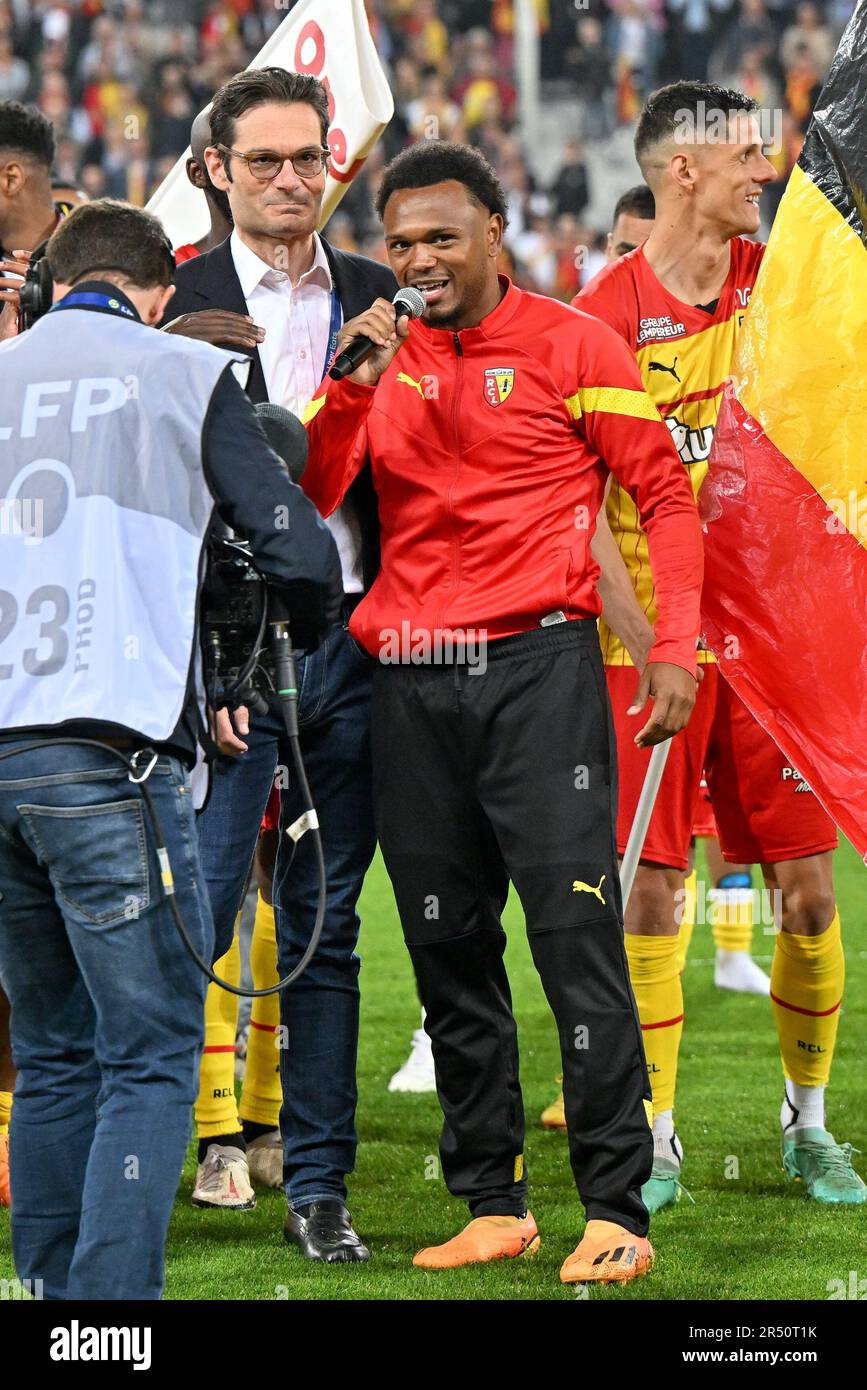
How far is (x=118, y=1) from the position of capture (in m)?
17.3

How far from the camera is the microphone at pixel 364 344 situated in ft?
11.0

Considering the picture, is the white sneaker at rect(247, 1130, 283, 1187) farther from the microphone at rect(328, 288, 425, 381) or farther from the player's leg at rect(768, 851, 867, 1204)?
the microphone at rect(328, 288, 425, 381)

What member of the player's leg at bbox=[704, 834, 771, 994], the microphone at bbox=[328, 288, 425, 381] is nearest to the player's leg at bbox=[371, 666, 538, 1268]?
the microphone at bbox=[328, 288, 425, 381]

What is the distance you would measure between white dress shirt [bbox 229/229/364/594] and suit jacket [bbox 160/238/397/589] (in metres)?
0.02

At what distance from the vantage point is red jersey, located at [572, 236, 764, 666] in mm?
4102

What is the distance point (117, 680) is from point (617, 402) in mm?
1223

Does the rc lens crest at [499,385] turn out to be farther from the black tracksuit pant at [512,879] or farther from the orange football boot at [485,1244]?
the orange football boot at [485,1244]

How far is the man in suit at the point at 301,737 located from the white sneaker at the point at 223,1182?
279mm

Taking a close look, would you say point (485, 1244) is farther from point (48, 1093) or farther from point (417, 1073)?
point (417, 1073)

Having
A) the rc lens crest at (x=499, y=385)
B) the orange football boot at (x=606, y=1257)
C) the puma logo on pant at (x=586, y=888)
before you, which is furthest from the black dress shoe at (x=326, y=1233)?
the rc lens crest at (x=499, y=385)

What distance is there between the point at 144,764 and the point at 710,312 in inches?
77.8

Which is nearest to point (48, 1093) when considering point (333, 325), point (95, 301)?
point (95, 301)
